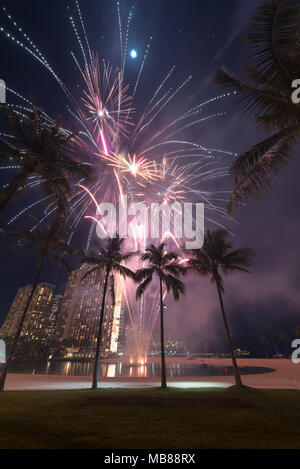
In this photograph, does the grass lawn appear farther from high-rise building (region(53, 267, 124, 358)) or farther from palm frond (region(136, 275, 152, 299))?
high-rise building (region(53, 267, 124, 358))

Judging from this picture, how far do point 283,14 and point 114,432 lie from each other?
13.0 meters

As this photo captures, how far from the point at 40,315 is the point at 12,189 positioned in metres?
186

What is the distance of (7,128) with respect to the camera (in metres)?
13.6

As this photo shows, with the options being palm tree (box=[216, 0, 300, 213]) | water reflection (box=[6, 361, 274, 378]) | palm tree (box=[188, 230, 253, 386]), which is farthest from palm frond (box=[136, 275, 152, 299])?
water reflection (box=[6, 361, 274, 378])

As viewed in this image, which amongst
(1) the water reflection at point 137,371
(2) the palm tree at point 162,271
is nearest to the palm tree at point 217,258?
(2) the palm tree at point 162,271

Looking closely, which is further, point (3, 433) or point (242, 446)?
point (3, 433)

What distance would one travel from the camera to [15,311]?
622ft

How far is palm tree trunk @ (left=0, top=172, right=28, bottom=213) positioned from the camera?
12.4 metres

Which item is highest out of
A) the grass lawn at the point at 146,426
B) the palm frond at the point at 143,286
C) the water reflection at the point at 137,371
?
the palm frond at the point at 143,286

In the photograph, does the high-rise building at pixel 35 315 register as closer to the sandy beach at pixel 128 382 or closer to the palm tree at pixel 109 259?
the sandy beach at pixel 128 382

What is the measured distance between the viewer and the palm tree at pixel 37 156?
13055 millimetres

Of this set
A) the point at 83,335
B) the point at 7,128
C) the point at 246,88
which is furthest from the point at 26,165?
the point at 83,335
